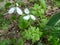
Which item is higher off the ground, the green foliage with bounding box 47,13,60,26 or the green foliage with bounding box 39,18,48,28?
the green foliage with bounding box 47,13,60,26

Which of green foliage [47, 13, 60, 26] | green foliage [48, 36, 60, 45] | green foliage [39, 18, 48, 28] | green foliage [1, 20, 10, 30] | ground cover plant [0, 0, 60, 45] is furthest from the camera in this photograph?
green foliage [1, 20, 10, 30]

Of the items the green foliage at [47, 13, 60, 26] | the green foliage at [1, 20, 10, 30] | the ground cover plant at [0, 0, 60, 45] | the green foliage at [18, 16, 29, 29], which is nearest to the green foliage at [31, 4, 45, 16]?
the ground cover plant at [0, 0, 60, 45]

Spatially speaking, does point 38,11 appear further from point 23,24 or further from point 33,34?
point 33,34

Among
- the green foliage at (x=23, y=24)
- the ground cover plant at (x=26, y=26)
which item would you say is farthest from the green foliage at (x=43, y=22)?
the green foliage at (x=23, y=24)

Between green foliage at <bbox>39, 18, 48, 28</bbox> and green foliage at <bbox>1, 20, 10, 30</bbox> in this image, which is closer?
green foliage at <bbox>39, 18, 48, 28</bbox>

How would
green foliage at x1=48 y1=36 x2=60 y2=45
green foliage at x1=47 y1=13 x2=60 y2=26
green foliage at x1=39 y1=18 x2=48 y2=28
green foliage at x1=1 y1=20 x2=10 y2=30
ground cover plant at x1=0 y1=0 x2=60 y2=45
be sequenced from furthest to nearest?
1. green foliage at x1=1 y1=20 x2=10 y2=30
2. green foliage at x1=39 y1=18 x2=48 y2=28
3. ground cover plant at x1=0 y1=0 x2=60 y2=45
4. green foliage at x1=48 y1=36 x2=60 y2=45
5. green foliage at x1=47 y1=13 x2=60 y2=26

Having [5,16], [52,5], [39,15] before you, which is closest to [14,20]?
[5,16]

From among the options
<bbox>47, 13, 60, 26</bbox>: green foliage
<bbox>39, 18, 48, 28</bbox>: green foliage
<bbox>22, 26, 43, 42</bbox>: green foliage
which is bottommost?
<bbox>22, 26, 43, 42</bbox>: green foliage

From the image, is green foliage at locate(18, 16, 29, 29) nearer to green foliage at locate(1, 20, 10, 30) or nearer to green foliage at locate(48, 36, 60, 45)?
green foliage at locate(1, 20, 10, 30)
